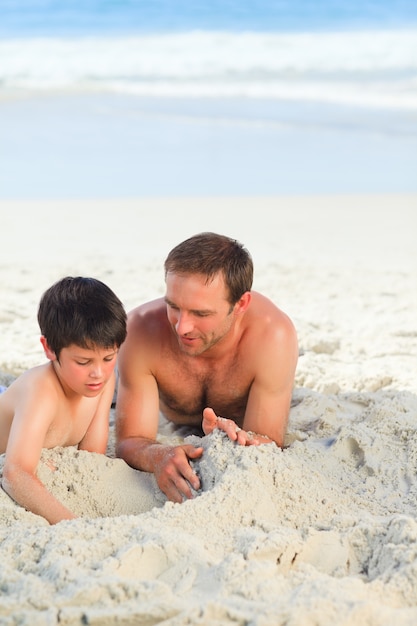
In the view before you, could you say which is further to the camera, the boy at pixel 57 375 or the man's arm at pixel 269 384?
the man's arm at pixel 269 384

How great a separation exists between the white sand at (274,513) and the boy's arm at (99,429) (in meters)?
0.13

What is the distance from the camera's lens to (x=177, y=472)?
3.24m

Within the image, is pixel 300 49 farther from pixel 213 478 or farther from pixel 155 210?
pixel 213 478

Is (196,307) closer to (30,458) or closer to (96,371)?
(96,371)

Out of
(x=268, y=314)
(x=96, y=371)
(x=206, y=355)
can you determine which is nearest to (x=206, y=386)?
(x=206, y=355)

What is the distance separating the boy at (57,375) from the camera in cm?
304

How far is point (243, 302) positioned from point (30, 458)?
1.10 meters

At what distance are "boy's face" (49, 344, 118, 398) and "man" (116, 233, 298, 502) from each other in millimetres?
360

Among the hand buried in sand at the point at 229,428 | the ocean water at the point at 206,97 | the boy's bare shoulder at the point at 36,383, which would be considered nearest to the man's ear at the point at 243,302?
the hand buried in sand at the point at 229,428

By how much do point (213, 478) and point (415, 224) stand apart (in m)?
5.58

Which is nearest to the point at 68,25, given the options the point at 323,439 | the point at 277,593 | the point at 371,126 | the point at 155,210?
the point at 371,126

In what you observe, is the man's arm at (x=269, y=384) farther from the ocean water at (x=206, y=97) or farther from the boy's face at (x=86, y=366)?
the ocean water at (x=206, y=97)

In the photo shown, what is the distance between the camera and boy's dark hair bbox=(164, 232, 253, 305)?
334 cm

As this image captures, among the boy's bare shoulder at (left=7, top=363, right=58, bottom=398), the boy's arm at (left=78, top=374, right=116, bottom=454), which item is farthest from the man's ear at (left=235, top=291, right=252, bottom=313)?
the boy's bare shoulder at (left=7, top=363, right=58, bottom=398)
